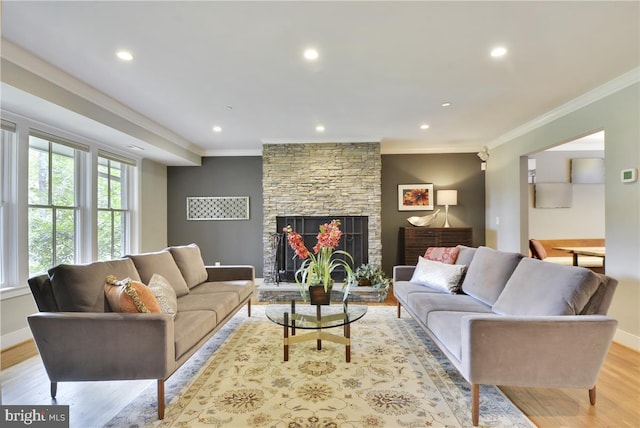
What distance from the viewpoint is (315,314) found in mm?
2746

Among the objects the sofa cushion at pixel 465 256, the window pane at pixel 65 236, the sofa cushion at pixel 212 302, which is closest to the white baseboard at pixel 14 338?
the window pane at pixel 65 236

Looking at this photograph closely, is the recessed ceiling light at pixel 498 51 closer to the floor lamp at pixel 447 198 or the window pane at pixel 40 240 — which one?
the floor lamp at pixel 447 198

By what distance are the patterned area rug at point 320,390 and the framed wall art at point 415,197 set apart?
3168mm

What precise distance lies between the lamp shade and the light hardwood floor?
3399 mm

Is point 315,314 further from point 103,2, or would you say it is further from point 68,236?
point 68,236

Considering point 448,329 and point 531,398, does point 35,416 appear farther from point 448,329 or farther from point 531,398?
point 531,398

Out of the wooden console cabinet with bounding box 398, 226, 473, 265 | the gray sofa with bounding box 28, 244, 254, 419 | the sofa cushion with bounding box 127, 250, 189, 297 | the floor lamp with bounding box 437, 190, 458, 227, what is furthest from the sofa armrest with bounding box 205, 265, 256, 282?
the floor lamp with bounding box 437, 190, 458, 227

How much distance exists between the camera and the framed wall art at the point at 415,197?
5758 millimetres

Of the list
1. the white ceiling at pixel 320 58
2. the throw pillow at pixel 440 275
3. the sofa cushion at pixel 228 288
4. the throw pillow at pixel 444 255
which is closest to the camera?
the white ceiling at pixel 320 58

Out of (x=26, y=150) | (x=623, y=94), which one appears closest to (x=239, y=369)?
(x=26, y=150)

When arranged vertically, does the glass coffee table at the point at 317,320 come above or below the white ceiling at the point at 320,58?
below

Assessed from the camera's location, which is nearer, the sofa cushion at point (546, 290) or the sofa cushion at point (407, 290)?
the sofa cushion at point (546, 290)

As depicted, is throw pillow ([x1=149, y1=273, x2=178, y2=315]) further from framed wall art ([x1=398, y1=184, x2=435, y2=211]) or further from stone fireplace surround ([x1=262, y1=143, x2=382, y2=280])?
framed wall art ([x1=398, y1=184, x2=435, y2=211])

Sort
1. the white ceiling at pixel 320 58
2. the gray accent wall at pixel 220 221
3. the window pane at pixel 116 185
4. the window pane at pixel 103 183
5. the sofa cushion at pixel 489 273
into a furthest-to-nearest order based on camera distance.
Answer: the gray accent wall at pixel 220 221
the window pane at pixel 116 185
the window pane at pixel 103 183
the sofa cushion at pixel 489 273
the white ceiling at pixel 320 58
